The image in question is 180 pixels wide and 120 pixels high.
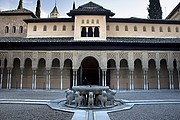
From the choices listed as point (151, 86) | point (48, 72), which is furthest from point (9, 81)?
point (151, 86)

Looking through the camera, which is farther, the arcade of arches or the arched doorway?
the arched doorway

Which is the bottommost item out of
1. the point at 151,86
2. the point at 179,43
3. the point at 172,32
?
the point at 151,86

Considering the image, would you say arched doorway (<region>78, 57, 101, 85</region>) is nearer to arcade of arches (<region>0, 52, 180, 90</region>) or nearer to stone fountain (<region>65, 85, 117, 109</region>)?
arcade of arches (<region>0, 52, 180, 90</region>)

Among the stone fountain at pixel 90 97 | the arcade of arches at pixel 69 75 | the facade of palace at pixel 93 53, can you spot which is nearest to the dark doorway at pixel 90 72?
the facade of palace at pixel 93 53

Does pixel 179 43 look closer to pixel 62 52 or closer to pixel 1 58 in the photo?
pixel 62 52

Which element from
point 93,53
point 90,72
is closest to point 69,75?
point 90,72

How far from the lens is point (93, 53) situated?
2242 centimetres

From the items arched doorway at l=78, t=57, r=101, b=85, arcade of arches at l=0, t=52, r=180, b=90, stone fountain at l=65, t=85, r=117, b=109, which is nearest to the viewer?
stone fountain at l=65, t=85, r=117, b=109

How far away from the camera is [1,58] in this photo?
75.3ft

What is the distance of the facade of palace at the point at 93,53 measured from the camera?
22.4m

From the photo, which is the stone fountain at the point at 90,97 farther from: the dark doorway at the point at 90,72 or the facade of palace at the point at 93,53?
the dark doorway at the point at 90,72

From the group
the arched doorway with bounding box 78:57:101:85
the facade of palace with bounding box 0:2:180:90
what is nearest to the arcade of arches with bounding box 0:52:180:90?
the facade of palace with bounding box 0:2:180:90

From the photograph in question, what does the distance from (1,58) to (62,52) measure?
8.38 metres

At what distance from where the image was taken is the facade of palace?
73.6 ft
